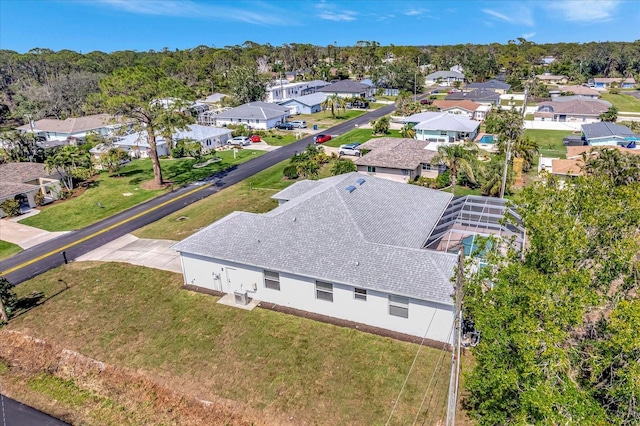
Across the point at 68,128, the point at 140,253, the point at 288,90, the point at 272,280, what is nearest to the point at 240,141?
the point at 68,128

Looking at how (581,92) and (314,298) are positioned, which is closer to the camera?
(314,298)

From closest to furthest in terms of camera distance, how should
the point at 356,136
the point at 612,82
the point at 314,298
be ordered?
the point at 314,298 < the point at 356,136 < the point at 612,82

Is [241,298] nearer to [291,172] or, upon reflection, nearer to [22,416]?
[22,416]

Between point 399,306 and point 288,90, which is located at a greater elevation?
point 288,90

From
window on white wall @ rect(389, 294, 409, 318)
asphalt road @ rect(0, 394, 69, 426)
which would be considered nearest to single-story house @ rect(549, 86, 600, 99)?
window on white wall @ rect(389, 294, 409, 318)

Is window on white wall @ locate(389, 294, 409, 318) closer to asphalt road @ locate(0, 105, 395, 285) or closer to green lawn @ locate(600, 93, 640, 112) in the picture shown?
asphalt road @ locate(0, 105, 395, 285)

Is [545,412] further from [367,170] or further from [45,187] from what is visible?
[45,187]

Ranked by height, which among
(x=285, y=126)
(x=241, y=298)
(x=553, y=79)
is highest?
(x=553, y=79)

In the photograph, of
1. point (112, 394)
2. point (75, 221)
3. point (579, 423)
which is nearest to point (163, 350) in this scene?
point (112, 394)
